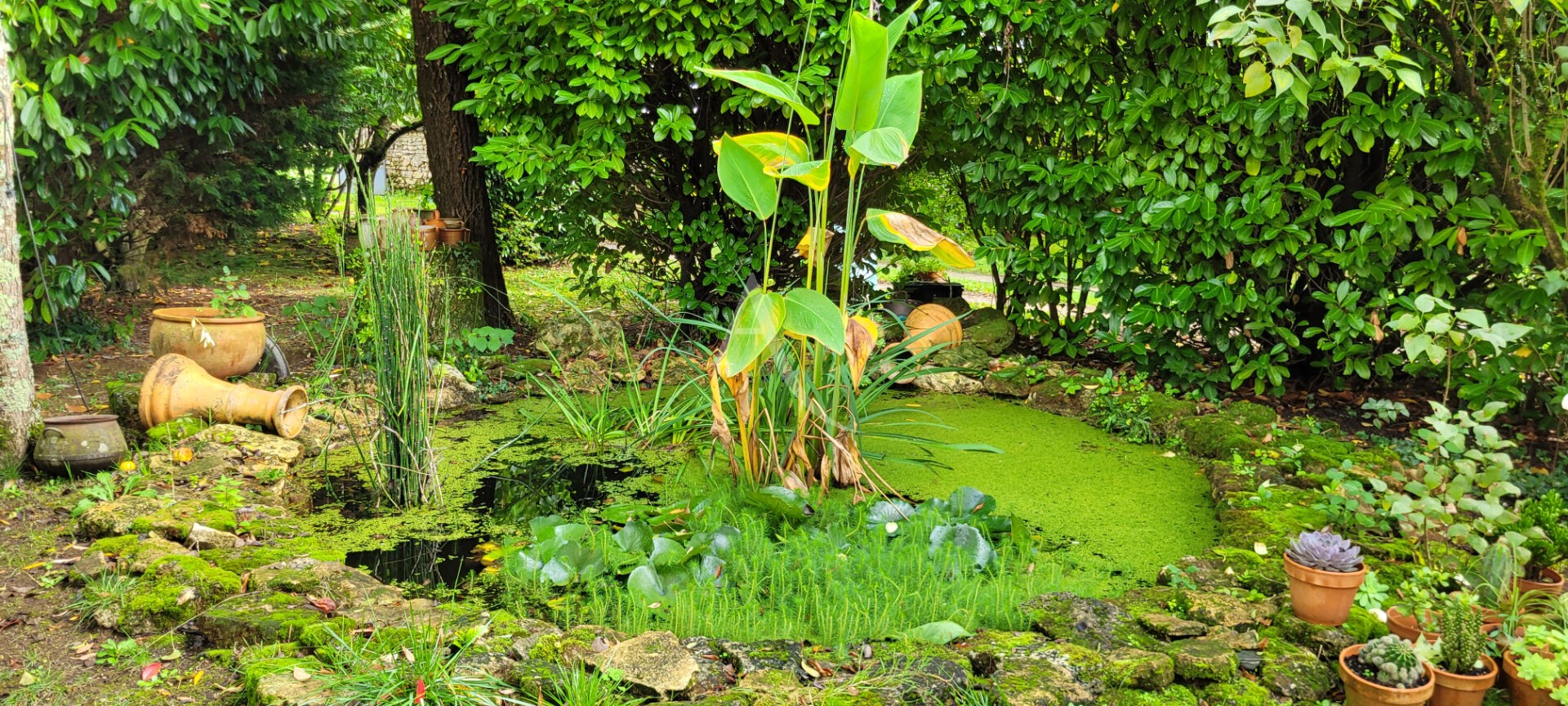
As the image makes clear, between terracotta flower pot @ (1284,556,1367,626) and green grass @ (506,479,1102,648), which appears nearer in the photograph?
terracotta flower pot @ (1284,556,1367,626)

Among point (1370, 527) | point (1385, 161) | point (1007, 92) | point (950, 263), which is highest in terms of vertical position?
point (1007, 92)

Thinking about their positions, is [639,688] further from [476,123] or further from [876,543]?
[476,123]

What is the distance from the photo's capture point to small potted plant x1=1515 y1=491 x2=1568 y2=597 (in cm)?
262

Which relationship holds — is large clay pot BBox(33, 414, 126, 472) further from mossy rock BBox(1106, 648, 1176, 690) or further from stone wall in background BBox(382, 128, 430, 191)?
stone wall in background BBox(382, 128, 430, 191)

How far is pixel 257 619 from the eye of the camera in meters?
2.44

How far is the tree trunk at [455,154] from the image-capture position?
608 cm

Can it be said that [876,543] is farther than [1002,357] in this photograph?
No

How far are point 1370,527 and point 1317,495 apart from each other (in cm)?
26

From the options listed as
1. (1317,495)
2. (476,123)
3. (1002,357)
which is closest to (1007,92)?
(1002,357)

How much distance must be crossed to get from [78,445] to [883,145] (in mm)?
2873

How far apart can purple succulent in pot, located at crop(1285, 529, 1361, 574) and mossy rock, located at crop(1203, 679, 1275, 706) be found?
0.41 meters

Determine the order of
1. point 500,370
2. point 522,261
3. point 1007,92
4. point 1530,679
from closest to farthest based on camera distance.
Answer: point 1530,679, point 1007,92, point 500,370, point 522,261

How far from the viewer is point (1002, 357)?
5703 mm

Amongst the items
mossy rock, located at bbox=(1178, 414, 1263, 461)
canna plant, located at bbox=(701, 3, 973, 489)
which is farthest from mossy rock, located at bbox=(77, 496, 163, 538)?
mossy rock, located at bbox=(1178, 414, 1263, 461)
